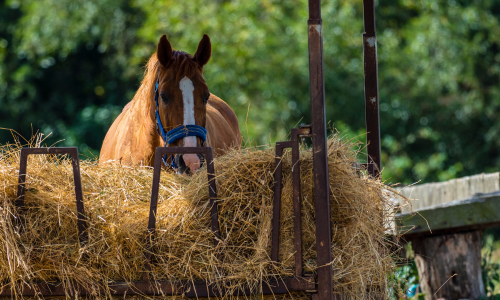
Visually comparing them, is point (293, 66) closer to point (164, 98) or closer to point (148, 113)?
point (148, 113)

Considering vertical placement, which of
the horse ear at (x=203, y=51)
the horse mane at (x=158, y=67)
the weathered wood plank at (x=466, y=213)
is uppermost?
the horse ear at (x=203, y=51)

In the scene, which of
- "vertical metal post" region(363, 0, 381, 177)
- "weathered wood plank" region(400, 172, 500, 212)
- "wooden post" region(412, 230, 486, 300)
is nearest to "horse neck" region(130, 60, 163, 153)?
"vertical metal post" region(363, 0, 381, 177)

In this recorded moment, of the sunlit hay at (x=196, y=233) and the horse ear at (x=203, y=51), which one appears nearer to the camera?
the sunlit hay at (x=196, y=233)

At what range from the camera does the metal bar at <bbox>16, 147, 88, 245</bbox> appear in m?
2.24

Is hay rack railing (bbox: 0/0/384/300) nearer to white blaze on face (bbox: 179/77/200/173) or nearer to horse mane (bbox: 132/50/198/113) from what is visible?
white blaze on face (bbox: 179/77/200/173)

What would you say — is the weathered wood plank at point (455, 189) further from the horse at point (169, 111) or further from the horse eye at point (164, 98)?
the horse eye at point (164, 98)

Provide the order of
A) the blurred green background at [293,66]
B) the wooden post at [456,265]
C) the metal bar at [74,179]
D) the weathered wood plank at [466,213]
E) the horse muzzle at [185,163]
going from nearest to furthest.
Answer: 1. the metal bar at [74,179]
2. the horse muzzle at [185,163]
3. the weathered wood plank at [466,213]
4. the wooden post at [456,265]
5. the blurred green background at [293,66]

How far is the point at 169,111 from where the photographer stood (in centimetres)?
338

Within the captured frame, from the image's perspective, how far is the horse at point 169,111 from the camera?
3.22 metres

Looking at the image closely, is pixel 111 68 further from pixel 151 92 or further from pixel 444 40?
pixel 151 92

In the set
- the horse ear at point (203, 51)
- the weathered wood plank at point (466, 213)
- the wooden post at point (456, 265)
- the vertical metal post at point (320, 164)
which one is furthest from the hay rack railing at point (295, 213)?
the wooden post at point (456, 265)

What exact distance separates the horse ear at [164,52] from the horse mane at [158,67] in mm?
36

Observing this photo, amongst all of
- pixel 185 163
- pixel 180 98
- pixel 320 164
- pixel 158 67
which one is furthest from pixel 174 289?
pixel 158 67

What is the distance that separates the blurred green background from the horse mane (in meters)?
6.63
